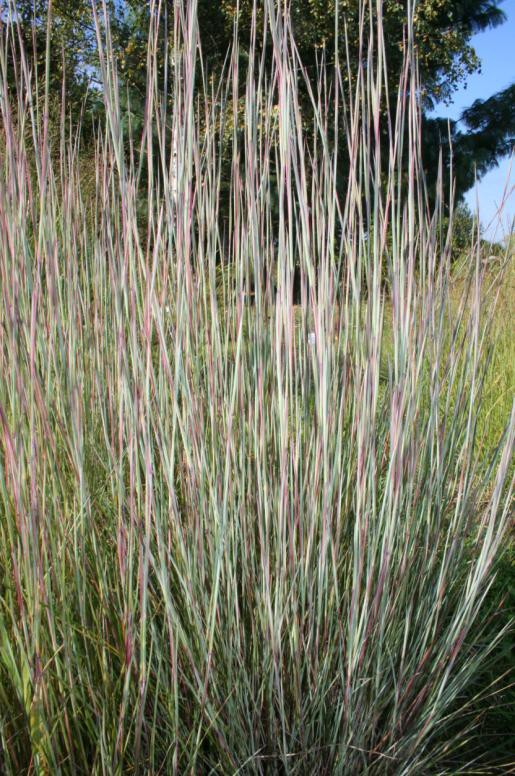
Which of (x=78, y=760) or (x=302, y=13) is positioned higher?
(x=302, y=13)

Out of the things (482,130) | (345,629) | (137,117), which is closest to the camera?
(345,629)

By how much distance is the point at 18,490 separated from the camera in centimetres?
82

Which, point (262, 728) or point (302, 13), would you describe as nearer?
point (262, 728)

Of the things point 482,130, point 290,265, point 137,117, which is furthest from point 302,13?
point 290,265

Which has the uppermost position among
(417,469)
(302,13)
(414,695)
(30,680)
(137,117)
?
(302,13)

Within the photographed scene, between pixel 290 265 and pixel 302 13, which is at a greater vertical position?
pixel 302 13

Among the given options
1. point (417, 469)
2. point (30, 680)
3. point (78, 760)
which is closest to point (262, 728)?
point (78, 760)

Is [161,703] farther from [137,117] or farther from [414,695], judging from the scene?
[137,117]

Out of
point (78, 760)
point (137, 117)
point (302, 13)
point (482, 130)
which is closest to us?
point (78, 760)

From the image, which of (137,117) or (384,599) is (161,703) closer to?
(384,599)

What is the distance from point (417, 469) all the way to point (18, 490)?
717 mm

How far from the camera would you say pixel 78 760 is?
3.08 feet

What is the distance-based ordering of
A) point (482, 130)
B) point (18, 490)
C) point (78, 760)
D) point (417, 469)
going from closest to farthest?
point (18, 490) < point (78, 760) < point (417, 469) < point (482, 130)

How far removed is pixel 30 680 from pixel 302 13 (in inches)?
373
